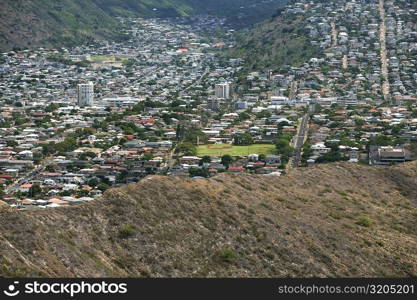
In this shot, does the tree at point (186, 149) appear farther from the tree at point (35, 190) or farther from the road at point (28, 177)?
the tree at point (35, 190)

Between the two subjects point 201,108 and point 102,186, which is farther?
point 201,108

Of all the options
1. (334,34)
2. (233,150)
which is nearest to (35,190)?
(233,150)

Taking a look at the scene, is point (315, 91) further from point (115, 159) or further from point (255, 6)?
point (255, 6)

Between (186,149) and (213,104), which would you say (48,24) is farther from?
(186,149)

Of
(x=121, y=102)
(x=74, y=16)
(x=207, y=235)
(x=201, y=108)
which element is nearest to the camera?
(x=207, y=235)

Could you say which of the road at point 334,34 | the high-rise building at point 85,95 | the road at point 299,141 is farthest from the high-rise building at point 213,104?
the road at point 334,34

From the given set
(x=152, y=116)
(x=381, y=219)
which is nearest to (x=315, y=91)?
(x=152, y=116)
